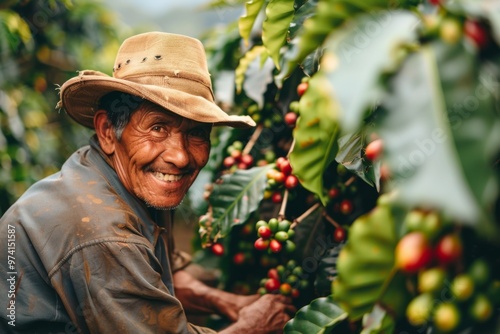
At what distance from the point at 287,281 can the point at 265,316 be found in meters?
0.16

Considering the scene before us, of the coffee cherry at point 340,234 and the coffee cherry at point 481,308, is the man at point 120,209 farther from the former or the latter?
the coffee cherry at point 481,308

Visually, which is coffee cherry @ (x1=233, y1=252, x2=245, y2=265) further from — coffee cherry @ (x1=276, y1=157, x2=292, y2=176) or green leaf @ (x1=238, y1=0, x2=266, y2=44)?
green leaf @ (x1=238, y1=0, x2=266, y2=44)

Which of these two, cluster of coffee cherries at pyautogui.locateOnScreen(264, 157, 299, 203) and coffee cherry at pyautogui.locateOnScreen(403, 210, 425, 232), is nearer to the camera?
coffee cherry at pyautogui.locateOnScreen(403, 210, 425, 232)

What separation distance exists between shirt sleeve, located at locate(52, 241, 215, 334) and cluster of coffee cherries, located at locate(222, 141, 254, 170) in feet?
2.42

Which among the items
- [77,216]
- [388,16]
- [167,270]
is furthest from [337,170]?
[388,16]

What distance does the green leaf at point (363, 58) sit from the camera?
78cm

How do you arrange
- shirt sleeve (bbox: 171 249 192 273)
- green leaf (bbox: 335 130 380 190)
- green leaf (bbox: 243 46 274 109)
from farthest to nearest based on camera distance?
1. shirt sleeve (bbox: 171 249 192 273)
2. green leaf (bbox: 243 46 274 109)
3. green leaf (bbox: 335 130 380 190)

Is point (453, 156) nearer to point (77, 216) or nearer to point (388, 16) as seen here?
point (388, 16)

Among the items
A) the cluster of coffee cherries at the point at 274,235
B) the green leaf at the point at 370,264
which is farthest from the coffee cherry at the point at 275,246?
the green leaf at the point at 370,264

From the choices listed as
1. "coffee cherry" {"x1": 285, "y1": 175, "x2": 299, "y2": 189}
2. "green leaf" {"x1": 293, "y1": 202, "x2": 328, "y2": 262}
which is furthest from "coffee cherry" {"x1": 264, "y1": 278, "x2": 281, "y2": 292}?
"coffee cherry" {"x1": 285, "y1": 175, "x2": 299, "y2": 189}

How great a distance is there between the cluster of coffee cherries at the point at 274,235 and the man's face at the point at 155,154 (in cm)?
36

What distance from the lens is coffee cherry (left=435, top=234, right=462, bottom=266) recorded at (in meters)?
0.79

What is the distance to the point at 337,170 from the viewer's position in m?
1.91

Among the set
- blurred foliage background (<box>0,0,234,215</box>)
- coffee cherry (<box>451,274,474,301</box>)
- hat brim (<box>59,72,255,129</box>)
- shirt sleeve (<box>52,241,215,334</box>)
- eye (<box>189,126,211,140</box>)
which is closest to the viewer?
coffee cherry (<box>451,274,474,301</box>)
